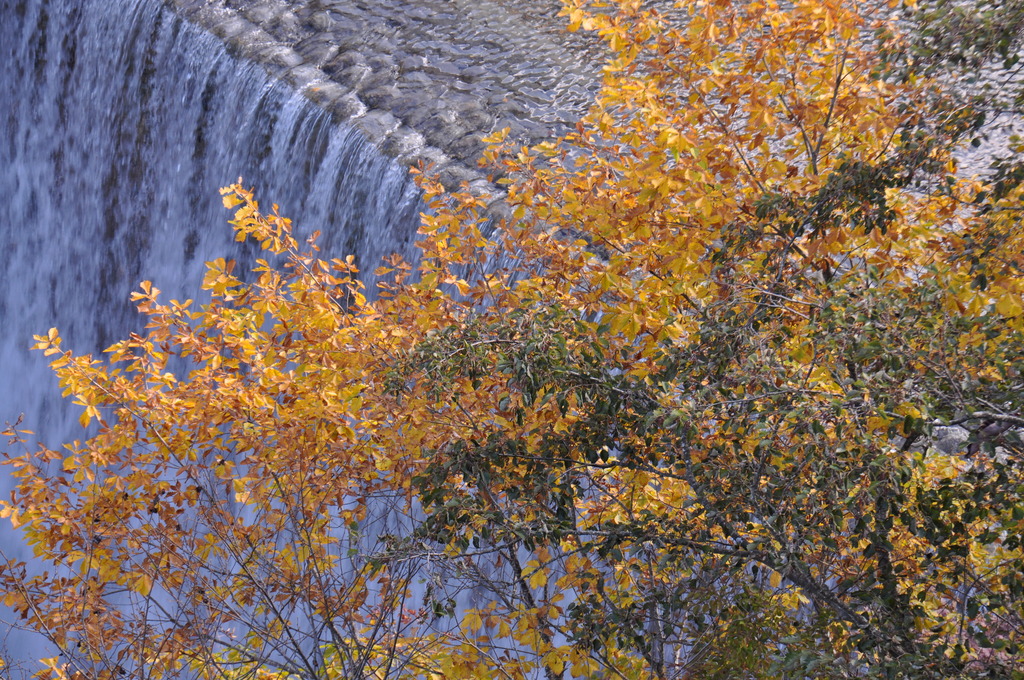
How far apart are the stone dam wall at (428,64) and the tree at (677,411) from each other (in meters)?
4.24

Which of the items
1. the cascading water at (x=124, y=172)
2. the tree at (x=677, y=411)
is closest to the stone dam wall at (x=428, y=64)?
the cascading water at (x=124, y=172)

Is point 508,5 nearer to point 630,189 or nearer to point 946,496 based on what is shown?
point 630,189

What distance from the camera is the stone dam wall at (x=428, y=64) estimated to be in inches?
376

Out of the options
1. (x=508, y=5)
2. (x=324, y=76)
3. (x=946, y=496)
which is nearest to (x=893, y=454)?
(x=946, y=496)

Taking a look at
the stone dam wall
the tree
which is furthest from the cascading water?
the tree

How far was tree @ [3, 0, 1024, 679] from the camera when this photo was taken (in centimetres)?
289

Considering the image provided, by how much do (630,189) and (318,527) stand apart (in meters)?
2.11

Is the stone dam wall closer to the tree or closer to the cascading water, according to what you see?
the cascading water

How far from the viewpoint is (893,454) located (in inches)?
110

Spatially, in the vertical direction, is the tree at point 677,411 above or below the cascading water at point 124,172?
below

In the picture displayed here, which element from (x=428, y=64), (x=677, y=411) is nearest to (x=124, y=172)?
(x=428, y=64)

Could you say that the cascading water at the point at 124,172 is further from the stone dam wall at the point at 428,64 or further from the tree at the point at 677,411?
the tree at the point at 677,411

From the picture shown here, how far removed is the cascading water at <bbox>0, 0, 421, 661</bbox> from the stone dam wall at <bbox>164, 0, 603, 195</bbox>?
327mm

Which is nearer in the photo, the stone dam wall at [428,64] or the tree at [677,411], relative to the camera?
the tree at [677,411]
